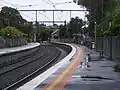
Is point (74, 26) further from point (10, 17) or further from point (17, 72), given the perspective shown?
point (17, 72)

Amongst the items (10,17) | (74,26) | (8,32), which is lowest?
(8,32)

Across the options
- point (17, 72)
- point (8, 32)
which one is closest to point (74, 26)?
point (8, 32)

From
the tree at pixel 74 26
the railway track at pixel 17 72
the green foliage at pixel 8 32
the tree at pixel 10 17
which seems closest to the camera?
the railway track at pixel 17 72

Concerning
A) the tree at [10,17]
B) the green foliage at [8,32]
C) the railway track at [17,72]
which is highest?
the tree at [10,17]

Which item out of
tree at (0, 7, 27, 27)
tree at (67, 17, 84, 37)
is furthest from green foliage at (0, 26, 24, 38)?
tree at (67, 17, 84, 37)

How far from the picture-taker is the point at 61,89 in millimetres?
13773

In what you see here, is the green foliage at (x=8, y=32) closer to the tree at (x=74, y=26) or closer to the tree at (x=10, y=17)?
the tree at (x=10, y=17)

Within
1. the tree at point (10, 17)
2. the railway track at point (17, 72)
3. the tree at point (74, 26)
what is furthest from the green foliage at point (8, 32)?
the railway track at point (17, 72)

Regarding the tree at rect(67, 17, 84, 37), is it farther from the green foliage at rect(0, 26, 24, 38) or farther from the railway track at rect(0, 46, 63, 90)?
the railway track at rect(0, 46, 63, 90)

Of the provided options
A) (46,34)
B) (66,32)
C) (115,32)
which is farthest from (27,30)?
(115,32)

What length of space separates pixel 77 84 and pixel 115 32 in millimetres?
15936

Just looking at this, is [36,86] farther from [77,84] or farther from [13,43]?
[13,43]

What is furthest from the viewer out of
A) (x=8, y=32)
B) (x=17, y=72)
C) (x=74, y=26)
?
(x=74, y=26)

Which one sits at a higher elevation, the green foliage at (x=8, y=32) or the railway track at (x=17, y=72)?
the green foliage at (x=8, y=32)
